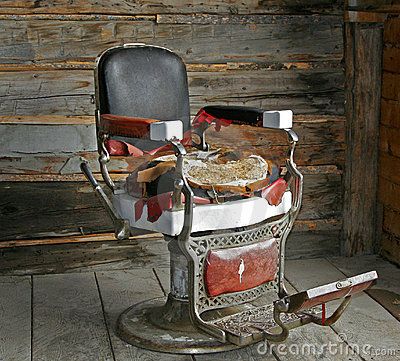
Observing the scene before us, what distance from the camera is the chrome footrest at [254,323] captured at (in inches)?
92.0

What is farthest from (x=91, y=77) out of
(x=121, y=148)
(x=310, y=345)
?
(x=310, y=345)

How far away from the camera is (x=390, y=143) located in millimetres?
3457

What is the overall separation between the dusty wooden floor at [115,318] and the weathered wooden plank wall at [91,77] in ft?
0.88

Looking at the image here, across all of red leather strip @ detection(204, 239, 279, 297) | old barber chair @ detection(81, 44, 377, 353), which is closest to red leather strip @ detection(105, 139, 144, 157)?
old barber chair @ detection(81, 44, 377, 353)

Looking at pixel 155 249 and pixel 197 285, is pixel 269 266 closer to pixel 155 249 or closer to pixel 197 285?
pixel 197 285

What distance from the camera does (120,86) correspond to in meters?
2.63

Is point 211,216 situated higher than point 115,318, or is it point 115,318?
point 211,216

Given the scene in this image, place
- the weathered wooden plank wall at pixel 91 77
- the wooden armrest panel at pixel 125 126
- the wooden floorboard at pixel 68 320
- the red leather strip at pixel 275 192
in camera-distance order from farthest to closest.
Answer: the weathered wooden plank wall at pixel 91 77 < the wooden floorboard at pixel 68 320 < the red leather strip at pixel 275 192 < the wooden armrest panel at pixel 125 126

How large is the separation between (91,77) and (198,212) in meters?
1.20

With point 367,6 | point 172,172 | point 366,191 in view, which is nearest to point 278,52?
point 367,6

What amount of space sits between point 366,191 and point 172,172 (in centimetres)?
153

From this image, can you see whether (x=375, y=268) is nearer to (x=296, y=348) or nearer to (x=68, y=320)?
(x=296, y=348)

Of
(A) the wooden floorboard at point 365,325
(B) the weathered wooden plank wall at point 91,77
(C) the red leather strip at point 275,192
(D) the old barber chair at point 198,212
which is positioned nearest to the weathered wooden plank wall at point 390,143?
(B) the weathered wooden plank wall at point 91,77

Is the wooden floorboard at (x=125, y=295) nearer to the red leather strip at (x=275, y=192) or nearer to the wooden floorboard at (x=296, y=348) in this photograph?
the wooden floorboard at (x=296, y=348)
